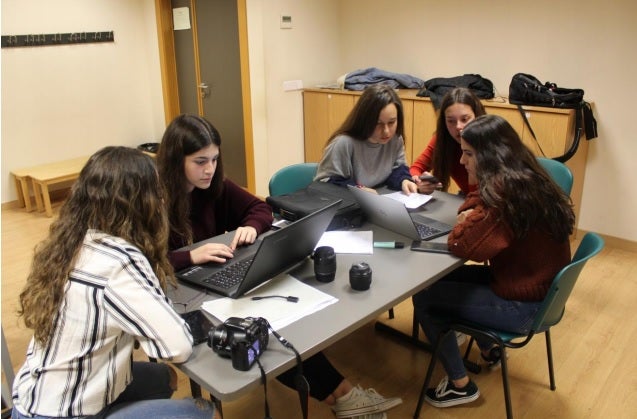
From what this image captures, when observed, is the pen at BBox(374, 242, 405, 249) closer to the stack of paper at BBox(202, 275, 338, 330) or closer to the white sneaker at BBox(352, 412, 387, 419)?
the stack of paper at BBox(202, 275, 338, 330)

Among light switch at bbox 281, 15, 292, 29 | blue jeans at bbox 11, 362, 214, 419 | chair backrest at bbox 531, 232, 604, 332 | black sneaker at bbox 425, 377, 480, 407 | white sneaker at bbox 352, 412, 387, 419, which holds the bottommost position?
white sneaker at bbox 352, 412, 387, 419

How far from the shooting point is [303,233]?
159 cm

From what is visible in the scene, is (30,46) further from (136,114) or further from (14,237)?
(14,237)

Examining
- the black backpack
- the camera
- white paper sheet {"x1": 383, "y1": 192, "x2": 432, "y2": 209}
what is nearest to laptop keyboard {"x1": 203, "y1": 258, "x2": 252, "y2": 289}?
the camera

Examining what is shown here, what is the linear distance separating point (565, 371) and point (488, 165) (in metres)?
1.11

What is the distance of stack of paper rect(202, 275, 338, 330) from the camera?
140cm

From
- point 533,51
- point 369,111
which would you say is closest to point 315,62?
point 533,51

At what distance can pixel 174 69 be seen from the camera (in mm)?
5152

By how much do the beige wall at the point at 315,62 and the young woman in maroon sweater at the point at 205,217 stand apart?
7.90 feet

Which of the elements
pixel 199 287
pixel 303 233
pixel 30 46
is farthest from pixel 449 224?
pixel 30 46

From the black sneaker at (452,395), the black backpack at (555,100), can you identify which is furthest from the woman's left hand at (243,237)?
the black backpack at (555,100)

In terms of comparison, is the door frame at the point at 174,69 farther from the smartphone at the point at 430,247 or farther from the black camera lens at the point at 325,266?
the black camera lens at the point at 325,266

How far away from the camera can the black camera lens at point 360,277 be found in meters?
1.53

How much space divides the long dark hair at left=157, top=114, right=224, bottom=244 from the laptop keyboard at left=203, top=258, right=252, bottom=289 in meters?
0.32
